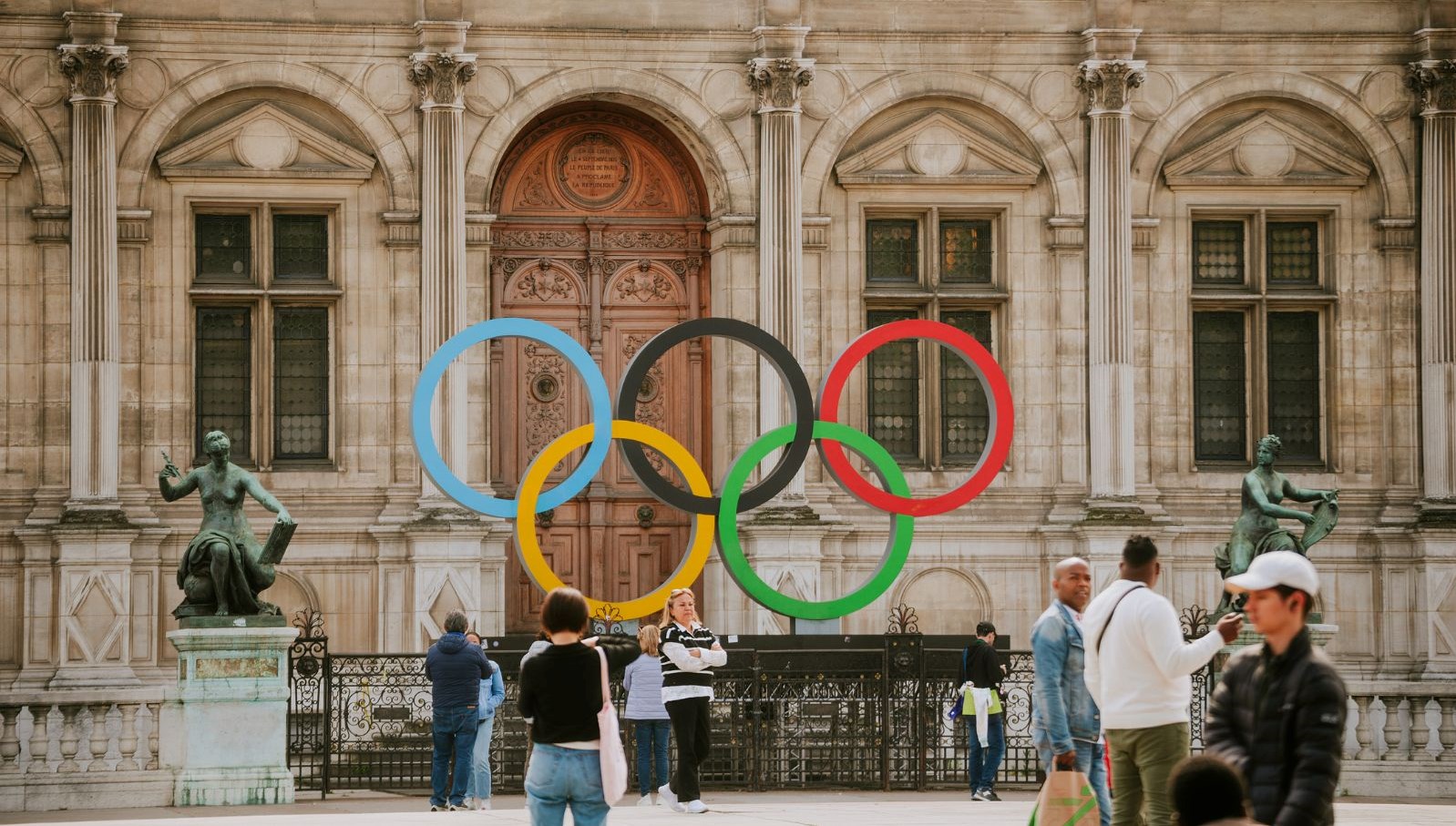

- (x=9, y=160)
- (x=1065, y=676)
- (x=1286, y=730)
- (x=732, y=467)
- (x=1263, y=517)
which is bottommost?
(x=1065, y=676)

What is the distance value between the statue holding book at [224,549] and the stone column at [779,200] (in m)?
7.57

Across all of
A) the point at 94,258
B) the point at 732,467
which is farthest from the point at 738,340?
the point at 94,258

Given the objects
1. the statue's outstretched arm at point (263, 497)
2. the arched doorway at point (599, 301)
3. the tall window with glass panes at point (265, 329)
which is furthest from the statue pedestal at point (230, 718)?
the arched doorway at point (599, 301)

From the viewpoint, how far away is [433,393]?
73.3ft

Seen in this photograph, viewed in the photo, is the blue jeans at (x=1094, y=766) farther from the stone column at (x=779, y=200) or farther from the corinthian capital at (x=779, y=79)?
the corinthian capital at (x=779, y=79)

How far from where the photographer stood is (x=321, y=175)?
83.7 ft

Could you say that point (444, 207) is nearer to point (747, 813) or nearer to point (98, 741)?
point (98, 741)

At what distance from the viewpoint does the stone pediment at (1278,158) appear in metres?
26.9

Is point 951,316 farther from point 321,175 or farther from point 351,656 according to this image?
point 351,656

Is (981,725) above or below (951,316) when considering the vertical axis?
below

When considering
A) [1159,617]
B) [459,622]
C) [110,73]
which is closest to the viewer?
[1159,617]

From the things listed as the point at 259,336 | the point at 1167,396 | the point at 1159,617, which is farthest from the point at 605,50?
the point at 1159,617

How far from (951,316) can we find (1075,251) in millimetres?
1659

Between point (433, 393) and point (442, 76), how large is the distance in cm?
471
